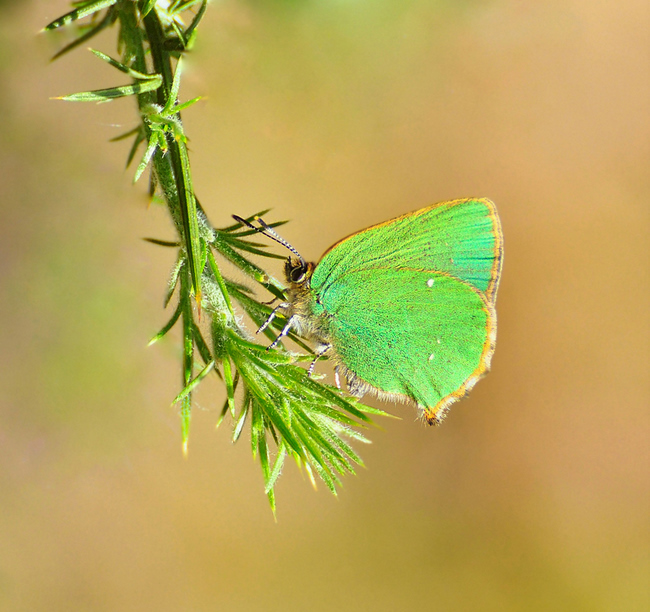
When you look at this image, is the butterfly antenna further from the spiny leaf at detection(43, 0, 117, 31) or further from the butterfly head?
the spiny leaf at detection(43, 0, 117, 31)

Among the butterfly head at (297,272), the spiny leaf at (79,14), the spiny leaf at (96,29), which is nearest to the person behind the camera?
the spiny leaf at (79,14)

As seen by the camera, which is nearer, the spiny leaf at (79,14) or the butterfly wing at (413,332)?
the spiny leaf at (79,14)

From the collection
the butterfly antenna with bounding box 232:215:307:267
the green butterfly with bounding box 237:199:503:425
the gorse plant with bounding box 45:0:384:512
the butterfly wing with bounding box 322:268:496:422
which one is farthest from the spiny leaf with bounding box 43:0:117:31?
the butterfly wing with bounding box 322:268:496:422

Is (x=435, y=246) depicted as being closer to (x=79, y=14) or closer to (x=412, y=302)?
(x=412, y=302)

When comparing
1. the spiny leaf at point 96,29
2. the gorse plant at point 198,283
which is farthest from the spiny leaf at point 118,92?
A: the spiny leaf at point 96,29

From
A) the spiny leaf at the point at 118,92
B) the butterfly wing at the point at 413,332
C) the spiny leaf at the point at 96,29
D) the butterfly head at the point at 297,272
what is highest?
the spiny leaf at the point at 96,29

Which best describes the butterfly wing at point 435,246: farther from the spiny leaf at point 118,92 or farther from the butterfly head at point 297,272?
the spiny leaf at point 118,92

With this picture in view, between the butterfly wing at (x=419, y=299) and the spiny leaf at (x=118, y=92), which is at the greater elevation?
the spiny leaf at (x=118, y=92)

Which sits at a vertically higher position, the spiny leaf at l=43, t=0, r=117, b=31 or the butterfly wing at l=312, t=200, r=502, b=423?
the spiny leaf at l=43, t=0, r=117, b=31
